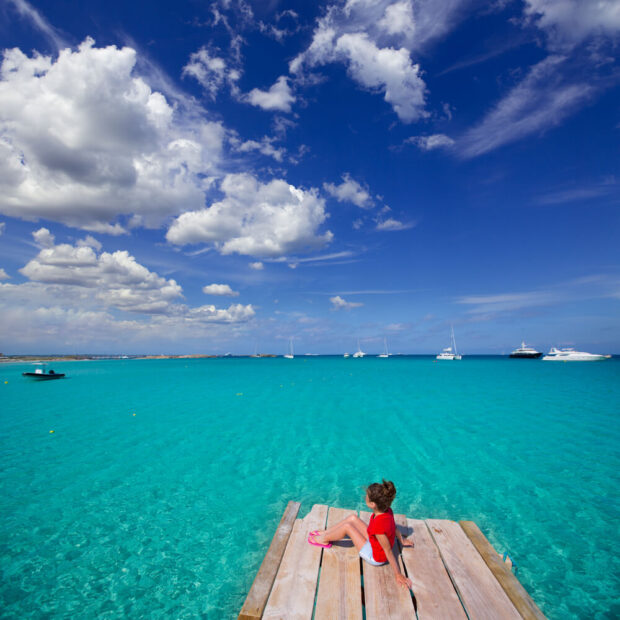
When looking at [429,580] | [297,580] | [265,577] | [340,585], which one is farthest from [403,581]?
[265,577]

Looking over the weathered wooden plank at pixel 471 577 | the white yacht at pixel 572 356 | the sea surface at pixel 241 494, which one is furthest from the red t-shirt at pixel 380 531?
the white yacht at pixel 572 356

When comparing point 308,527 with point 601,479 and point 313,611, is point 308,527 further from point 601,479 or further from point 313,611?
point 601,479

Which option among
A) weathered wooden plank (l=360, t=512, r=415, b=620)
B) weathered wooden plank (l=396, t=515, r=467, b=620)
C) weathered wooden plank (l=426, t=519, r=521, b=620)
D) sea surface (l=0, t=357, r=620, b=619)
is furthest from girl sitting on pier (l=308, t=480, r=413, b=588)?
sea surface (l=0, t=357, r=620, b=619)

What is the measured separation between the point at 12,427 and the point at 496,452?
98.7 feet

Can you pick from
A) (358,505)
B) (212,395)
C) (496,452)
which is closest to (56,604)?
(358,505)

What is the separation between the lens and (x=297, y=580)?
5492 millimetres

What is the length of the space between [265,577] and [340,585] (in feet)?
4.21

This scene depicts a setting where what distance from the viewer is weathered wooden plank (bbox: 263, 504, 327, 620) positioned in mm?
4859

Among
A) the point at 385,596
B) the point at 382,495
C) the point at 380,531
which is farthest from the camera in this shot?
the point at 382,495

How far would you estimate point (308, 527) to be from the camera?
Result: 277 inches

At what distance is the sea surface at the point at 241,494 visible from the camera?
716cm

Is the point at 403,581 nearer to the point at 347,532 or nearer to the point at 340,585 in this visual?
the point at 340,585

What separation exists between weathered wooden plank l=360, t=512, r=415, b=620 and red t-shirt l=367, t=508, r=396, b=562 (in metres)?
0.22

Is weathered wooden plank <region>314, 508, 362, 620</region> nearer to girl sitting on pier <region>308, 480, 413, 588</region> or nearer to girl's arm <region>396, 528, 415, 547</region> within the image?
girl sitting on pier <region>308, 480, 413, 588</region>
